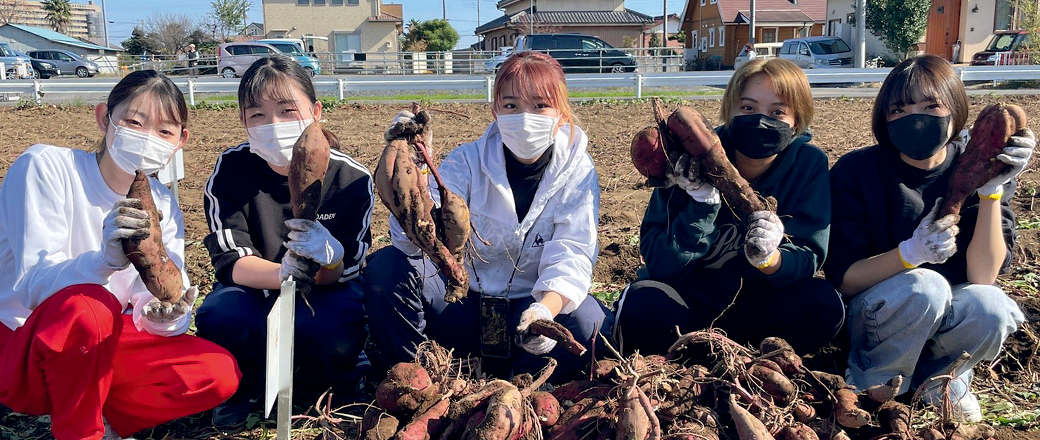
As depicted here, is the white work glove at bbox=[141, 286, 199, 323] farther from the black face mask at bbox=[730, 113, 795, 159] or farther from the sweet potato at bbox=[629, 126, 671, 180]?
the black face mask at bbox=[730, 113, 795, 159]

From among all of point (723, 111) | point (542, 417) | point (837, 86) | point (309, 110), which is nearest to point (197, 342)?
point (309, 110)

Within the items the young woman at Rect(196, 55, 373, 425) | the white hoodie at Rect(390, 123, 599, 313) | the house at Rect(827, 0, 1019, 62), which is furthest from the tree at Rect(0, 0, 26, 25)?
the white hoodie at Rect(390, 123, 599, 313)

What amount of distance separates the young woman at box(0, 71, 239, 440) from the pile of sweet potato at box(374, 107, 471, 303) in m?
0.74

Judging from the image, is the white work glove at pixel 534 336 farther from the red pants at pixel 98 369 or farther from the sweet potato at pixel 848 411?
the red pants at pixel 98 369

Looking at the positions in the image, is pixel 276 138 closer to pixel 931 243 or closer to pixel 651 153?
pixel 651 153

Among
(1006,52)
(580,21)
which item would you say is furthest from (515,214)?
(580,21)

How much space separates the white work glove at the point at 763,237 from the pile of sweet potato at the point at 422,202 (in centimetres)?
95

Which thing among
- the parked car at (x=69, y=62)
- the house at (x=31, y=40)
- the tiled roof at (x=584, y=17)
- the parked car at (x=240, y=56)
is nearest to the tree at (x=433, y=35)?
the tiled roof at (x=584, y=17)

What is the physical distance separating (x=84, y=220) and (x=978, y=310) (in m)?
3.01

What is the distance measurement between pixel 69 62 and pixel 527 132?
103 feet

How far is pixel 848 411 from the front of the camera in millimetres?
2111

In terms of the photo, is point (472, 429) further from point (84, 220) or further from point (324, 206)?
point (84, 220)

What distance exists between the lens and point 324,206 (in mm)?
2705

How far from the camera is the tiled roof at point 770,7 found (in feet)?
122
